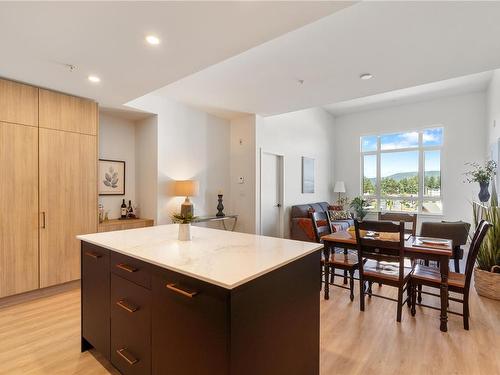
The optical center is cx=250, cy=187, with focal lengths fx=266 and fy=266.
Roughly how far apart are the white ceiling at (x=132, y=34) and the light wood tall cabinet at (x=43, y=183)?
426 millimetres

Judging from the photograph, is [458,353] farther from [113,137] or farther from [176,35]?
[113,137]

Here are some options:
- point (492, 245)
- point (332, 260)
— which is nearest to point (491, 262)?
point (492, 245)

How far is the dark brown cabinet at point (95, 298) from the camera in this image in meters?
1.88

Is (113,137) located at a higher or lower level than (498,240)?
higher

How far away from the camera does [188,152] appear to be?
188 inches

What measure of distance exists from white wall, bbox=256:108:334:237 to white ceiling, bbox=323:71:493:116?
0.82m

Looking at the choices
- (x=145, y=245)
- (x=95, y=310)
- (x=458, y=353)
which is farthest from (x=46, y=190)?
(x=458, y=353)

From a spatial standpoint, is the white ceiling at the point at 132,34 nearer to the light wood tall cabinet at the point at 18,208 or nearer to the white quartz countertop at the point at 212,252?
the light wood tall cabinet at the point at 18,208

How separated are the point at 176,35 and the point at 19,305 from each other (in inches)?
131

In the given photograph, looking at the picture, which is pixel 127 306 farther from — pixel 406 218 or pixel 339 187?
pixel 339 187

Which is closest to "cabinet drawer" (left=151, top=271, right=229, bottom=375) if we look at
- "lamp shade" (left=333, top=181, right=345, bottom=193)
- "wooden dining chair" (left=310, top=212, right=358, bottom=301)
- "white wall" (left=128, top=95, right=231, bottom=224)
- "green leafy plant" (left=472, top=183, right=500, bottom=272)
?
"wooden dining chair" (left=310, top=212, right=358, bottom=301)

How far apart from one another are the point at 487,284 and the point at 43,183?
17.5ft

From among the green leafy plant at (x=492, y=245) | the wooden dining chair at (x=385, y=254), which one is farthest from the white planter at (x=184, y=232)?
the green leafy plant at (x=492, y=245)

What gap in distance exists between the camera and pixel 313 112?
7.22 m
